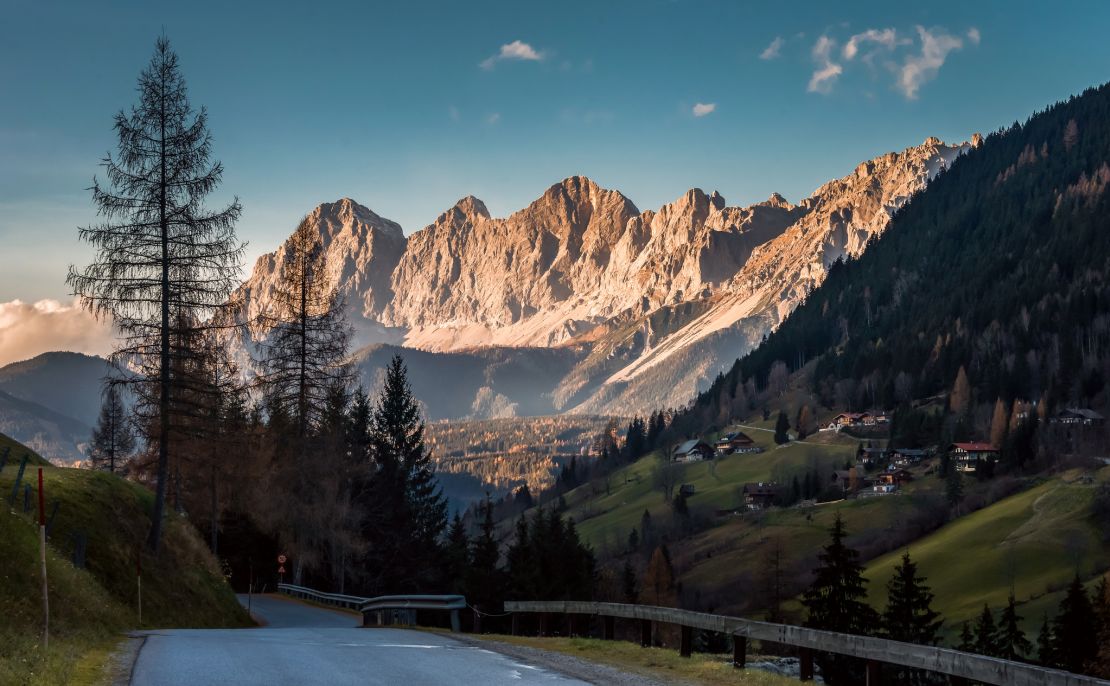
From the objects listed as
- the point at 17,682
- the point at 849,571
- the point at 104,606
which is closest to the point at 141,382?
the point at 104,606

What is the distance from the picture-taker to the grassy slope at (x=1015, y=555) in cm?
12688

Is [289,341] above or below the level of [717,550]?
above

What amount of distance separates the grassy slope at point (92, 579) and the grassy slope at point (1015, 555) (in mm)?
96480

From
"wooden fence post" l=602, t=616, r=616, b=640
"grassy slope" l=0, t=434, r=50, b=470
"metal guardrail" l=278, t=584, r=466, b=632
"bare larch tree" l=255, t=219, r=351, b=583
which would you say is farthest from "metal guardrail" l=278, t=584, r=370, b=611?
"wooden fence post" l=602, t=616, r=616, b=640

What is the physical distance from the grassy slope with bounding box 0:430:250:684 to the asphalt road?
1.72 meters

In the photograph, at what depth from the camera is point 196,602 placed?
42875 millimetres

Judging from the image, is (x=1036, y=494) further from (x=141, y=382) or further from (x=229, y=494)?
(x=141, y=382)

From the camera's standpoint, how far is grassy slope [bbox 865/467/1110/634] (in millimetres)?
126875

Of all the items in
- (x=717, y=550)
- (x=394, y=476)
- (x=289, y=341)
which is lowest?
(x=717, y=550)

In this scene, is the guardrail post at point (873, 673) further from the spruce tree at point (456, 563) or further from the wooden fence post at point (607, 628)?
the spruce tree at point (456, 563)

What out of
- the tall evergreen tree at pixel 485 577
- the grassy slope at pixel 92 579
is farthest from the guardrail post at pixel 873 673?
the tall evergreen tree at pixel 485 577

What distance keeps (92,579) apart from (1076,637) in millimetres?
77158

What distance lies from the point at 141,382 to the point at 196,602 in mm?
9287

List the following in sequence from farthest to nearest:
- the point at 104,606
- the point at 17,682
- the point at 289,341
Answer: the point at 289,341 → the point at 104,606 → the point at 17,682
